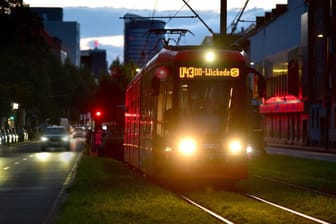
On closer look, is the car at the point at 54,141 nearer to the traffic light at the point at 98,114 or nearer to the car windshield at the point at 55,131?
the car windshield at the point at 55,131

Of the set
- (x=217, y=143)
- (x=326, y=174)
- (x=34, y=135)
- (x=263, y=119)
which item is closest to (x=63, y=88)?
(x=34, y=135)

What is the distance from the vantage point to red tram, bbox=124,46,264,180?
23453mm

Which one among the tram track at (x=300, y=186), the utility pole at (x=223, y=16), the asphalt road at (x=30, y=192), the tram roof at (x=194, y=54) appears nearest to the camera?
the asphalt road at (x=30, y=192)

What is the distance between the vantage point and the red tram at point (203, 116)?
76.9 feet

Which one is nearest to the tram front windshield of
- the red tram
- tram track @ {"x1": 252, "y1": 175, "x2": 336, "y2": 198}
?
A: the red tram

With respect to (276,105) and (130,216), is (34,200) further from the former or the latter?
(276,105)

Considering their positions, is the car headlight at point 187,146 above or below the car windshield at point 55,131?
below

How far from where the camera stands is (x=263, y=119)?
106 metres

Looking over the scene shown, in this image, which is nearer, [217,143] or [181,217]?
[181,217]

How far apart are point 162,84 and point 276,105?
7560cm

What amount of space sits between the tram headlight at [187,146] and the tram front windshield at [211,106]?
0.34m

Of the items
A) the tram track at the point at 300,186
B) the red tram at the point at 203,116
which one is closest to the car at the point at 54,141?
the tram track at the point at 300,186

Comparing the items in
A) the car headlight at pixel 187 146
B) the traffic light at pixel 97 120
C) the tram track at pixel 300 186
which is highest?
the traffic light at pixel 97 120

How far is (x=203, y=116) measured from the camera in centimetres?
2356
